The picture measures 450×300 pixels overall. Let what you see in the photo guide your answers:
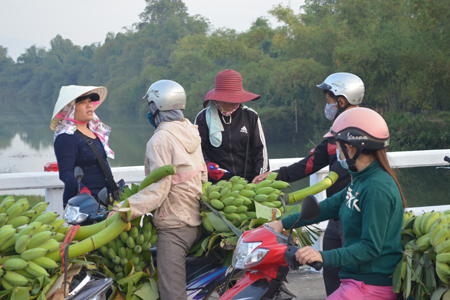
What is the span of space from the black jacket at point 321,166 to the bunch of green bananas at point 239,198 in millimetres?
651

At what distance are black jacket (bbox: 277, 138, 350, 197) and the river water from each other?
23598 mm

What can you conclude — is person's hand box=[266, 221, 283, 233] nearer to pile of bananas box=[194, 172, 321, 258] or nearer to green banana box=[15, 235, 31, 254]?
pile of bananas box=[194, 172, 321, 258]

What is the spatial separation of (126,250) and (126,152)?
46623 mm

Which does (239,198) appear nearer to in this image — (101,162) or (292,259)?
(292,259)

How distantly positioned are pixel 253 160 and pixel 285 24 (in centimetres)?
5538

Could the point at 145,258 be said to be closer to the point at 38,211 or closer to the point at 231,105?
the point at 38,211

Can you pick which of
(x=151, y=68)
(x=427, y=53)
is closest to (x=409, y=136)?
(x=427, y=53)

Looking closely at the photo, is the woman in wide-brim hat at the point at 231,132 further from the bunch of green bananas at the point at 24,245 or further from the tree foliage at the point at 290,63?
the tree foliage at the point at 290,63

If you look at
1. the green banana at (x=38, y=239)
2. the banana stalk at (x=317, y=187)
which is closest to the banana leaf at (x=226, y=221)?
the banana stalk at (x=317, y=187)

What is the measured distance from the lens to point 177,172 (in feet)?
9.84

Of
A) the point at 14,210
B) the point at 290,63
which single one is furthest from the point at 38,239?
the point at 290,63

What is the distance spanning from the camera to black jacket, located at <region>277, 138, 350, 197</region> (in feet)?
12.0

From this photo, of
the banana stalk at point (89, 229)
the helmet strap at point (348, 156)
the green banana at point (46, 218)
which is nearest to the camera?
the helmet strap at point (348, 156)

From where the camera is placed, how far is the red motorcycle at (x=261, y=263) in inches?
93.3
